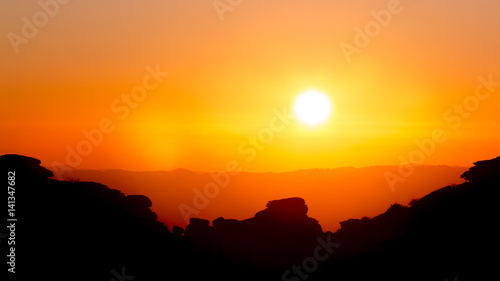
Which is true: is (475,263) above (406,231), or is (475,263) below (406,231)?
below

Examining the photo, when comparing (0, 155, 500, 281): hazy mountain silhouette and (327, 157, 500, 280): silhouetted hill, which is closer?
(0, 155, 500, 281): hazy mountain silhouette

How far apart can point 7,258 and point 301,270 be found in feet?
97.9

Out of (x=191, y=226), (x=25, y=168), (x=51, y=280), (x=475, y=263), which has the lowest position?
(x=475, y=263)

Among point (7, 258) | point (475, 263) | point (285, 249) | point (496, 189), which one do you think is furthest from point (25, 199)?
point (496, 189)

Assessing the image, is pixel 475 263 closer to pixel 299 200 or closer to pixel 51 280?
pixel 299 200

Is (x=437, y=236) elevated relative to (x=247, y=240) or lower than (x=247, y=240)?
lower

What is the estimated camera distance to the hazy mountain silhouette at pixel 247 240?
168 feet

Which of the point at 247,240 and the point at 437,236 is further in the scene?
the point at 247,240

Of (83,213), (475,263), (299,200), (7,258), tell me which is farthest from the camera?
(299,200)

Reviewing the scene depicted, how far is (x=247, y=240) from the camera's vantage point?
63938 mm

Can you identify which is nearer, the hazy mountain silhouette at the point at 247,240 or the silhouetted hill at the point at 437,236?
the hazy mountain silhouette at the point at 247,240

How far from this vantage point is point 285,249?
62.5 m

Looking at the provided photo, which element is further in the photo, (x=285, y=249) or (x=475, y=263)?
(x=285, y=249)

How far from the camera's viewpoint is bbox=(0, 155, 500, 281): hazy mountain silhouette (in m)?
51.1
